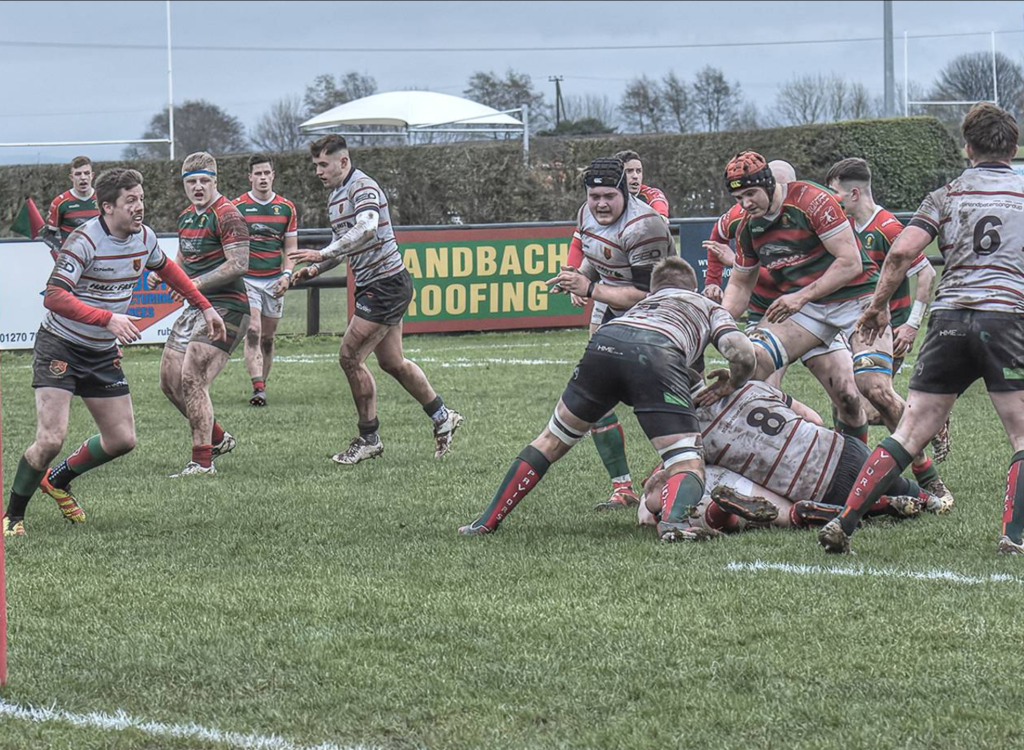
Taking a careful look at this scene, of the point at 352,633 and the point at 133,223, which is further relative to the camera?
the point at 133,223

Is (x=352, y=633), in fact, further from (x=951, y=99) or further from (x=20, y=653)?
(x=951, y=99)

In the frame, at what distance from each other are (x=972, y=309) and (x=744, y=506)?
4.84ft

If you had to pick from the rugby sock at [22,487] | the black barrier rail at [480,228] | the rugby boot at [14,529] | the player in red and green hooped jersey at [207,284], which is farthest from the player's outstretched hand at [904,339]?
the black barrier rail at [480,228]

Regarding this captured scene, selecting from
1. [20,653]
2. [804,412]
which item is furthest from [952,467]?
[20,653]

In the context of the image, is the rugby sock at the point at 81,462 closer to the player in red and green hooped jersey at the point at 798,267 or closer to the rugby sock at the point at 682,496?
the rugby sock at the point at 682,496

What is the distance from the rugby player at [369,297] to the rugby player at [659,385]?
10.0 feet

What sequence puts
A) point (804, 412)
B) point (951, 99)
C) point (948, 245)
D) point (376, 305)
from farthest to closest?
point (951, 99) → point (376, 305) → point (804, 412) → point (948, 245)

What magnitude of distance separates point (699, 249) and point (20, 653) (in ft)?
48.2

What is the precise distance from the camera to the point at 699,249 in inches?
752

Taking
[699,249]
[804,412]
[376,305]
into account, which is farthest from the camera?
[699,249]

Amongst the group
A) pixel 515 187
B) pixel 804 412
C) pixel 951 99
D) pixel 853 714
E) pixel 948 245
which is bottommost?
pixel 853 714

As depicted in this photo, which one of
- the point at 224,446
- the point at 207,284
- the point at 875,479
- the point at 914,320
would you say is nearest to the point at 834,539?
the point at 875,479

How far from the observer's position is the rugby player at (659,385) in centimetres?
696

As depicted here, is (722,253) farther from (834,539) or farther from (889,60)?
(889,60)
